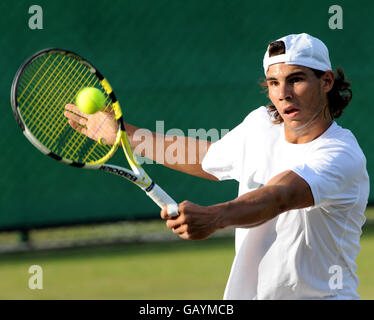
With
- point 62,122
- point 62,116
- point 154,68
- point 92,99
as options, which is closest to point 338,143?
point 92,99

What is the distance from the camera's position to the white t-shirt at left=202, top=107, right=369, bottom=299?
9.34 feet

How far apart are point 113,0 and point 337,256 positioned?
4.16 metres

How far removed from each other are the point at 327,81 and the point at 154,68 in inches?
147

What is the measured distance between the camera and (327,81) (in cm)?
310

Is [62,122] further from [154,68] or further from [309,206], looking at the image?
[154,68]

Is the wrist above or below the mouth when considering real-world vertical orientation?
below

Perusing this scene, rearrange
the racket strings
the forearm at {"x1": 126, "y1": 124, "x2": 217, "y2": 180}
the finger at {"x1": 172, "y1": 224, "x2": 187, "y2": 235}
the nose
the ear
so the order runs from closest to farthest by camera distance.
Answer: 1. the finger at {"x1": 172, "y1": 224, "x2": 187, "y2": 235}
2. the nose
3. the ear
4. the forearm at {"x1": 126, "y1": 124, "x2": 217, "y2": 180}
5. the racket strings

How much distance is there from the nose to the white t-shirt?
0.17 m

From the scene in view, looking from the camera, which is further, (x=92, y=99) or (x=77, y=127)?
(x=77, y=127)

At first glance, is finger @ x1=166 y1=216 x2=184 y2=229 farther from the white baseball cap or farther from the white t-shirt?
the white baseball cap

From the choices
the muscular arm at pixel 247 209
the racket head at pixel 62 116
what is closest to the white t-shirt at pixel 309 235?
the muscular arm at pixel 247 209

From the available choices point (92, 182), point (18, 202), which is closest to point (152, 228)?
point (92, 182)

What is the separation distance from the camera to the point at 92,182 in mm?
6609

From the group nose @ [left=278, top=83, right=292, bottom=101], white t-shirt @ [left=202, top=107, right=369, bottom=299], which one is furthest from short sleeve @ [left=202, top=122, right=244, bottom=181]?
nose @ [left=278, top=83, right=292, bottom=101]
